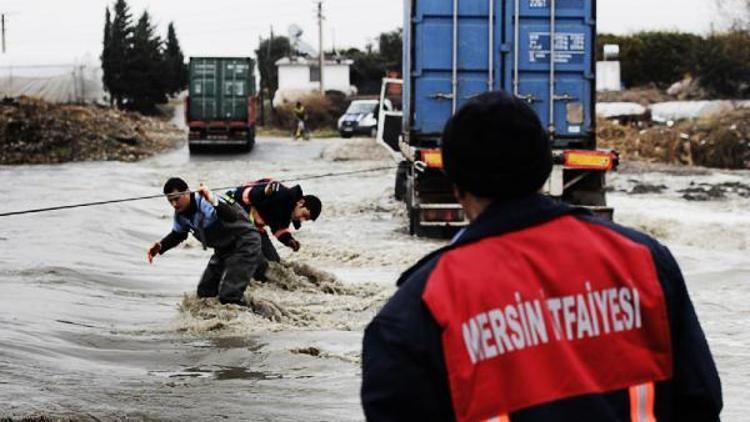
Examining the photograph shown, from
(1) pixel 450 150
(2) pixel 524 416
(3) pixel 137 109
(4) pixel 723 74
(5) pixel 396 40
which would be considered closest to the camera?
(2) pixel 524 416

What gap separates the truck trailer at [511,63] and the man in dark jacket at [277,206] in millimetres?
4890

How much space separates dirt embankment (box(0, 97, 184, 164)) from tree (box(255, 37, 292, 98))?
32443mm

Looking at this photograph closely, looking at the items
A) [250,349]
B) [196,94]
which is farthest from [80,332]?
[196,94]

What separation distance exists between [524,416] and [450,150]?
1.85 feet

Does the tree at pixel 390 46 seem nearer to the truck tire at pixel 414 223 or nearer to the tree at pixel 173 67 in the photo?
the tree at pixel 173 67

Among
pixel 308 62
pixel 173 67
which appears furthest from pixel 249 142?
pixel 173 67

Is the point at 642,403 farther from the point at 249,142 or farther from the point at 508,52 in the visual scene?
the point at 249,142

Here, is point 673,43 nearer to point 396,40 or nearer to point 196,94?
point 396,40

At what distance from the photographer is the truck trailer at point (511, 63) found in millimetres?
15562

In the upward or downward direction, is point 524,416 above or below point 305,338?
above

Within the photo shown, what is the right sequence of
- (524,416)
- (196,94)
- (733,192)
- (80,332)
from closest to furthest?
(524,416) → (80,332) → (733,192) → (196,94)

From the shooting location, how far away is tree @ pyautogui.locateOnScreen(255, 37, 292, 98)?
8187 centimetres

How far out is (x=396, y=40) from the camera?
80812mm

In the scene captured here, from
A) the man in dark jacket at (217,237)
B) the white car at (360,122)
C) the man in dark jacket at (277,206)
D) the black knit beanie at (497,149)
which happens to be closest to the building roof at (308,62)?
the white car at (360,122)
